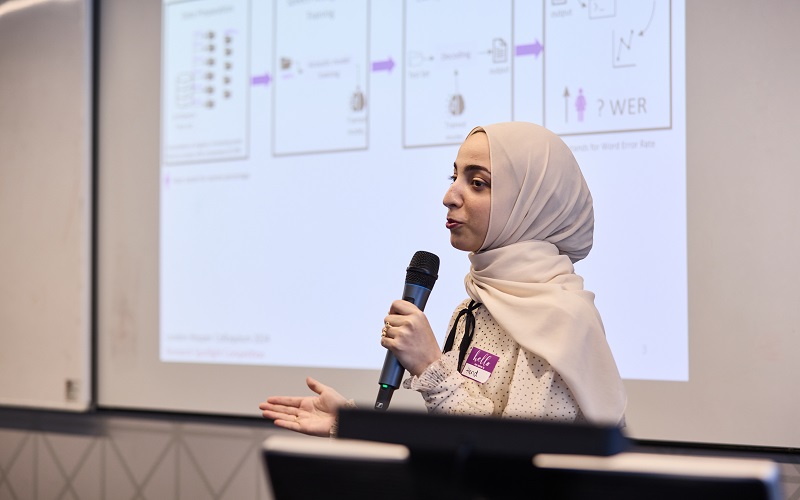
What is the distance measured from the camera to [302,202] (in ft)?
9.10

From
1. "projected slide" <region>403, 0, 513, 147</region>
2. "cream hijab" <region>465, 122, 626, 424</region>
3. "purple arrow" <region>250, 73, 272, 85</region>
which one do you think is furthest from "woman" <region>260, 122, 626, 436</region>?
"purple arrow" <region>250, 73, 272, 85</region>

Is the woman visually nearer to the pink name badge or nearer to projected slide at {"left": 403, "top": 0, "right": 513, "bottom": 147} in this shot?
the pink name badge

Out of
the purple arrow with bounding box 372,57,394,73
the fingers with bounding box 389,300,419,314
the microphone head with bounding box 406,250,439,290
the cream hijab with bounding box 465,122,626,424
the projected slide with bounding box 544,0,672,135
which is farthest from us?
the purple arrow with bounding box 372,57,394,73

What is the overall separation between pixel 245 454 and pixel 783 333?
1836mm

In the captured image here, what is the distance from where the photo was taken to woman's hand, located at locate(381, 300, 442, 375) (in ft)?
4.67

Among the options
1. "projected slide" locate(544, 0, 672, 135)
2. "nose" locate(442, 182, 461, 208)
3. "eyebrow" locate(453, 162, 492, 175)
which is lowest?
"nose" locate(442, 182, 461, 208)

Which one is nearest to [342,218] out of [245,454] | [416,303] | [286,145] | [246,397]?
[286,145]

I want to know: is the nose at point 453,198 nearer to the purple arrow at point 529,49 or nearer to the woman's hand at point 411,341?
the woman's hand at point 411,341

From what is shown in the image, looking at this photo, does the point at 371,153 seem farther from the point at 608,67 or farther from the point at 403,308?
the point at 403,308

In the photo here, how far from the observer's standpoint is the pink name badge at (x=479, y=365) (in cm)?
143

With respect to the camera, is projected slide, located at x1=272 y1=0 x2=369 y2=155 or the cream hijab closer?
the cream hijab

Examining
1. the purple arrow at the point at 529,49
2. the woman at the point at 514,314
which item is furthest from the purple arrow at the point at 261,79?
the woman at the point at 514,314

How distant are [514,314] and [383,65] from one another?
1.47 metres

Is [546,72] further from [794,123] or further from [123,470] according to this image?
[123,470]
